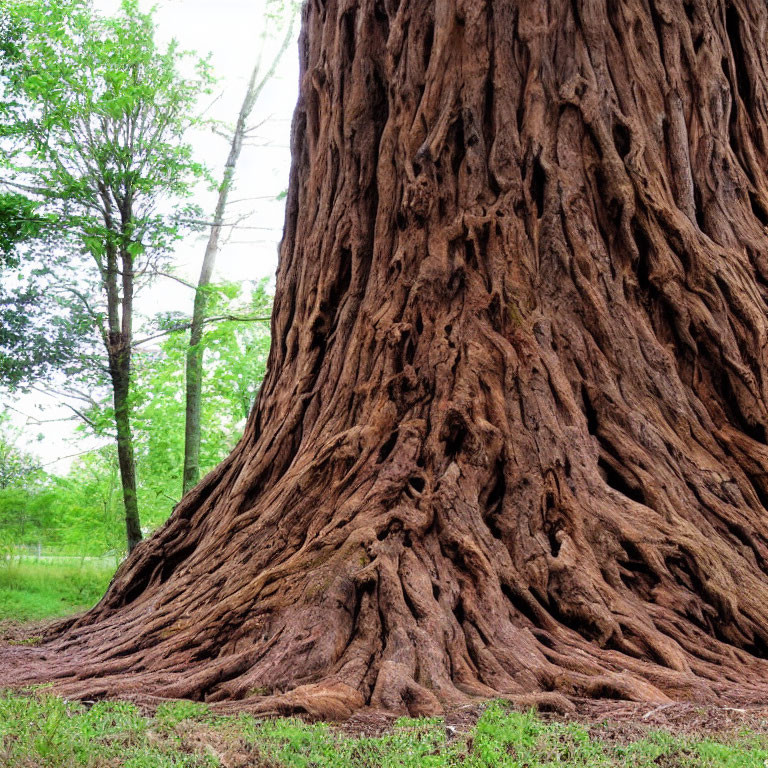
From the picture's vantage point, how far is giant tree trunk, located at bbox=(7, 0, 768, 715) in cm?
443

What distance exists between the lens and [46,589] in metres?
11.9

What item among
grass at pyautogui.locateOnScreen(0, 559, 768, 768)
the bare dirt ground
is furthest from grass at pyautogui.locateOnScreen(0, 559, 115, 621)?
the bare dirt ground

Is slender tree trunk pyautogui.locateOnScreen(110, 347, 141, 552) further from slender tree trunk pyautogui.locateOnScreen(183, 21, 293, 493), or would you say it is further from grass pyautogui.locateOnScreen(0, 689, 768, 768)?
grass pyautogui.locateOnScreen(0, 689, 768, 768)

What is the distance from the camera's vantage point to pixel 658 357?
19.7ft

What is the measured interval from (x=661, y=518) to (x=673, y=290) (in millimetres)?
2048

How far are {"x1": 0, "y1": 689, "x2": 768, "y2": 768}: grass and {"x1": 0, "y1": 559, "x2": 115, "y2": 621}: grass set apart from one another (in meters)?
7.02

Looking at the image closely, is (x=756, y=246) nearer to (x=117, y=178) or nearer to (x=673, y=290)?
(x=673, y=290)

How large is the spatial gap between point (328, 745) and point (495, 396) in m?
2.99

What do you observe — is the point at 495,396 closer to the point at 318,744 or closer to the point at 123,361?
the point at 318,744

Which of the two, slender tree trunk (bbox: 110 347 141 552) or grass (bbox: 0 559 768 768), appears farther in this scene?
slender tree trunk (bbox: 110 347 141 552)

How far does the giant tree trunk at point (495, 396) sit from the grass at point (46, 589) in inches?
145

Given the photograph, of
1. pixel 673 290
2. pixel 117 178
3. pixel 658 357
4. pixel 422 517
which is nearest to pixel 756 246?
pixel 673 290

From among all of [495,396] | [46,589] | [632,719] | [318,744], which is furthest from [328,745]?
[46,589]

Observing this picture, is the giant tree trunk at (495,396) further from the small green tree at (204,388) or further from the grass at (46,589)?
the small green tree at (204,388)
